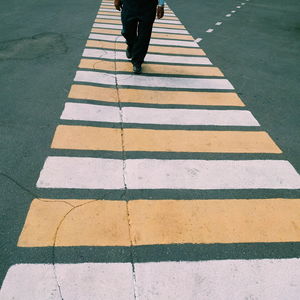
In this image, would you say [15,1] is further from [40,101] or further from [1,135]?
[1,135]

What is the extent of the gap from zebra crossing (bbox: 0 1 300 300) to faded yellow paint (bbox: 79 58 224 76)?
0.81 meters

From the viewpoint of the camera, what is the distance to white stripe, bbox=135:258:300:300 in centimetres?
237

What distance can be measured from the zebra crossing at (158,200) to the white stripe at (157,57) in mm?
1547

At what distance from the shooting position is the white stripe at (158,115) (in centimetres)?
465

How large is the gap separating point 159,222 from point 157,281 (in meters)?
0.64

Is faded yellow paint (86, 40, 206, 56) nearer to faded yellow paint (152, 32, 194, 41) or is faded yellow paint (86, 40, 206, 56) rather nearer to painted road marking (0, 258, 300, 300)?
faded yellow paint (152, 32, 194, 41)

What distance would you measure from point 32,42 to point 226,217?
6602mm

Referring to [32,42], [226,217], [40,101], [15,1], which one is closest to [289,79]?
[226,217]

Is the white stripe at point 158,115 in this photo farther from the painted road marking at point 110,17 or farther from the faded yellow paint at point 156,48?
the painted road marking at point 110,17

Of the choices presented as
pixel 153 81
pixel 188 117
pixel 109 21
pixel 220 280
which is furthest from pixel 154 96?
pixel 109 21

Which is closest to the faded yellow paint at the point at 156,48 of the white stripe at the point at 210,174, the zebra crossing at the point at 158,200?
the zebra crossing at the point at 158,200

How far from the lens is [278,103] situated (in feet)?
17.9

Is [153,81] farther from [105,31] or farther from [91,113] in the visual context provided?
[105,31]

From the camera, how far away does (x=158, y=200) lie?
3.21m
